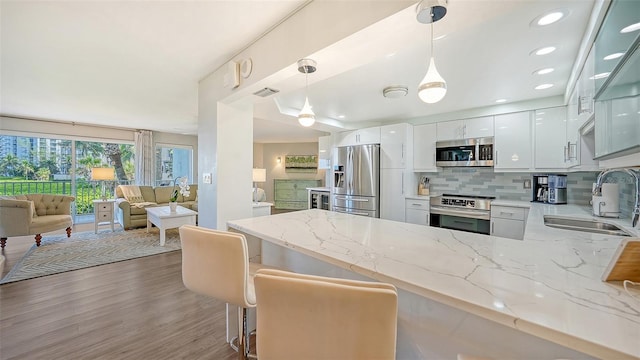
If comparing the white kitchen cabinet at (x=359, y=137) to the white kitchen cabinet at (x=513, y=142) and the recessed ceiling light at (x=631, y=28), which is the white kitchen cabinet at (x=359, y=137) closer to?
the white kitchen cabinet at (x=513, y=142)

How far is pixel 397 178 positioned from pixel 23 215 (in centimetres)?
561

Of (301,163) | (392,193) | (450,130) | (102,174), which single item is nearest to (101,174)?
(102,174)

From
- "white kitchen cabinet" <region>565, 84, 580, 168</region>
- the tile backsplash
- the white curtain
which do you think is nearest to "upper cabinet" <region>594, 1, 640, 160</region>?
"white kitchen cabinet" <region>565, 84, 580, 168</region>

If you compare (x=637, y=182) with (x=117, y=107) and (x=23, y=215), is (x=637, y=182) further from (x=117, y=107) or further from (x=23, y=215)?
(x=23, y=215)

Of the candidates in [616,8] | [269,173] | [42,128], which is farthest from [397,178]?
[42,128]

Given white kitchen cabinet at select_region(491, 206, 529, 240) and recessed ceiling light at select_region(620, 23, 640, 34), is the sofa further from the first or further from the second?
recessed ceiling light at select_region(620, 23, 640, 34)

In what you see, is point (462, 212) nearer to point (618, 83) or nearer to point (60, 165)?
point (618, 83)

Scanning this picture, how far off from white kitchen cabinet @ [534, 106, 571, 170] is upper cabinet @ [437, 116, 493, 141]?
513 mm

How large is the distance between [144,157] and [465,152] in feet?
24.1

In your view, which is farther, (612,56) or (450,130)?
(450,130)

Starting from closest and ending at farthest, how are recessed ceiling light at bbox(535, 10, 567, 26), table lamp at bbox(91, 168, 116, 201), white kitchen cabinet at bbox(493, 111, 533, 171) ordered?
recessed ceiling light at bbox(535, 10, 567, 26), white kitchen cabinet at bbox(493, 111, 533, 171), table lamp at bbox(91, 168, 116, 201)

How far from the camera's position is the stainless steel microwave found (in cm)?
346

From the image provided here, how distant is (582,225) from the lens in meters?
2.10

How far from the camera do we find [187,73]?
2725mm
